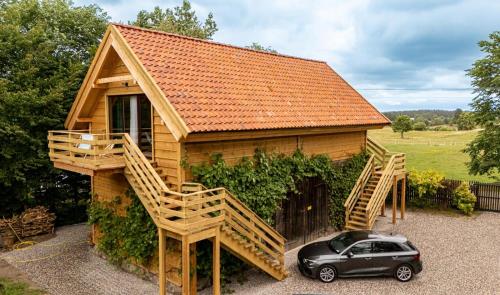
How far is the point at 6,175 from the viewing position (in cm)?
1493

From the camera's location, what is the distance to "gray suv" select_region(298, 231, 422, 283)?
37.1ft

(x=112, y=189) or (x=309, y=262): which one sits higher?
(x=112, y=189)

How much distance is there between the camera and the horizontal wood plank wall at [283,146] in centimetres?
1071

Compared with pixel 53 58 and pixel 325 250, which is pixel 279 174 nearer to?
pixel 325 250

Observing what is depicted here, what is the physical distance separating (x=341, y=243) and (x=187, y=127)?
6487mm

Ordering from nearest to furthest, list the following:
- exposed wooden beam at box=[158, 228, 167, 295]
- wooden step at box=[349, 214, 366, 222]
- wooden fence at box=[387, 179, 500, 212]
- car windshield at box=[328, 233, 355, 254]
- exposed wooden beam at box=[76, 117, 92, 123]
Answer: exposed wooden beam at box=[158, 228, 167, 295] → car windshield at box=[328, 233, 355, 254] → exposed wooden beam at box=[76, 117, 92, 123] → wooden step at box=[349, 214, 366, 222] → wooden fence at box=[387, 179, 500, 212]

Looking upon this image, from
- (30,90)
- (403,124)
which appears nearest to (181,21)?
→ (30,90)

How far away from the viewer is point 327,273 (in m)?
11.3

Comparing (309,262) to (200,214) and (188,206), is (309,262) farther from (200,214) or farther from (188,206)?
(188,206)

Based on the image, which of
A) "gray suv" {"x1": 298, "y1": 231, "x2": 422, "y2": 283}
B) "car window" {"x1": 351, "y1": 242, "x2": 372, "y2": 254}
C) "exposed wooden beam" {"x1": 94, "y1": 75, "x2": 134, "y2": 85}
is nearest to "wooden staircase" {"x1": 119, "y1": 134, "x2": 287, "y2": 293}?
"gray suv" {"x1": 298, "y1": 231, "x2": 422, "y2": 283}

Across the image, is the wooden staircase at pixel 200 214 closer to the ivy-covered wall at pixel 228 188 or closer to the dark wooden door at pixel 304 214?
the ivy-covered wall at pixel 228 188

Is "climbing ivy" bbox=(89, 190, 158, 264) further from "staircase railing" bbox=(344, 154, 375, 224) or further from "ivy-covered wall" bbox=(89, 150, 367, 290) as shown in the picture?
"staircase railing" bbox=(344, 154, 375, 224)

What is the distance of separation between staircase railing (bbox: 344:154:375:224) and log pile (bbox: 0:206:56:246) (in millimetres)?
13764

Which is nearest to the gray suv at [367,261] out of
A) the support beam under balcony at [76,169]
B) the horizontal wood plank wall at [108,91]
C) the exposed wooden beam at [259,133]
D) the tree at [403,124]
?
the exposed wooden beam at [259,133]
